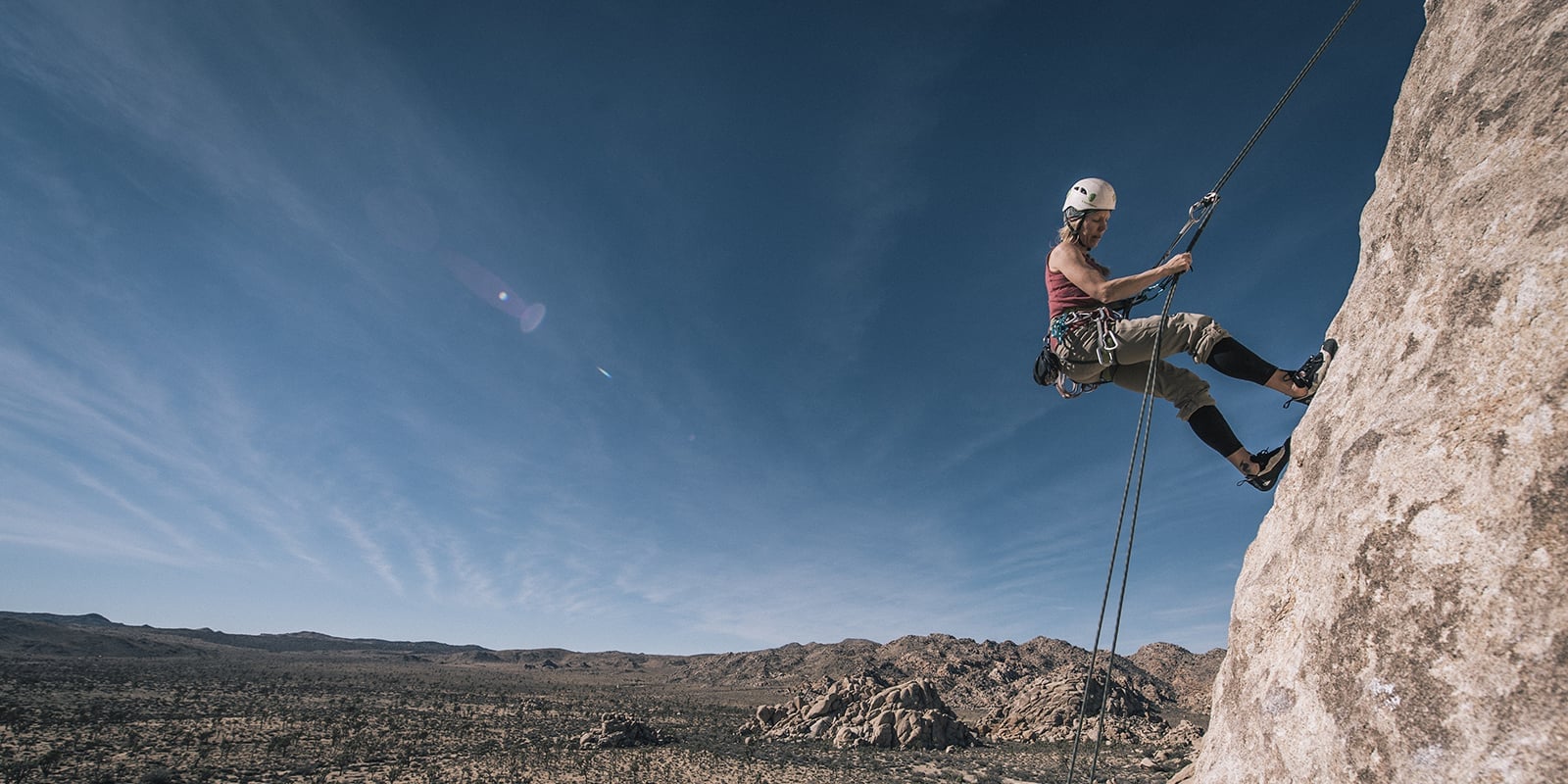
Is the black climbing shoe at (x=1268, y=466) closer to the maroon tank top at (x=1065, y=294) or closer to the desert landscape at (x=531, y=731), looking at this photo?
the maroon tank top at (x=1065, y=294)

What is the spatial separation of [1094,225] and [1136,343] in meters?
1.12

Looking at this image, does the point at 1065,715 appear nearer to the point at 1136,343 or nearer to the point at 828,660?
the point at 1136,343

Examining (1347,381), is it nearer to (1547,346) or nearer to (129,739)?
(1547,346)

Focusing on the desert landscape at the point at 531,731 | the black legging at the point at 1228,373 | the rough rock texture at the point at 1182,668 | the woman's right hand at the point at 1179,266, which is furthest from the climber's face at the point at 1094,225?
the rough rock texture at the point at 1182,668

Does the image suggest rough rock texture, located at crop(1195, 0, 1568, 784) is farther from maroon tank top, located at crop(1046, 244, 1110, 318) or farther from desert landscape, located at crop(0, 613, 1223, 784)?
desert landscape, located at crop(0, 613, 1223, 784)

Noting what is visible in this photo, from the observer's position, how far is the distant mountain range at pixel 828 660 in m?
78.2

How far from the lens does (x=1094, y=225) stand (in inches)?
208

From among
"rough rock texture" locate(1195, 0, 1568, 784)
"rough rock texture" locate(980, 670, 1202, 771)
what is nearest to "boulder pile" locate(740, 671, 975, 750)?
"rough rock texture" locate(980, 670, 1202, 771)

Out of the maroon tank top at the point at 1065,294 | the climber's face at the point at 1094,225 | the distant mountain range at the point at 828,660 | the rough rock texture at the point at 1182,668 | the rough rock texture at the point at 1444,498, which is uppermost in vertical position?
the climber's face at the point at 1094,225

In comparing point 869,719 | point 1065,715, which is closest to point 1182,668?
point 1065,715

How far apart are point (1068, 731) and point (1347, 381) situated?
45.7 metres

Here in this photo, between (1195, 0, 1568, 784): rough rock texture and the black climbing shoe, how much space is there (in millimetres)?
818

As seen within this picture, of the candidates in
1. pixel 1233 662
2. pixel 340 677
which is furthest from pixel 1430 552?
pixel 340 677

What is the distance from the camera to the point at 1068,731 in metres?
41.3
